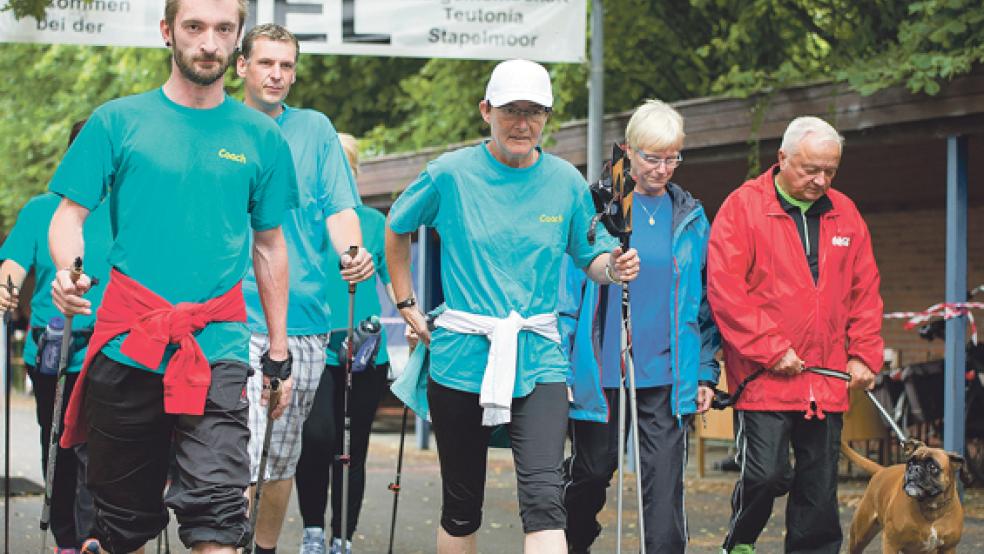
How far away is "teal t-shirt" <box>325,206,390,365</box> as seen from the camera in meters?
7.96

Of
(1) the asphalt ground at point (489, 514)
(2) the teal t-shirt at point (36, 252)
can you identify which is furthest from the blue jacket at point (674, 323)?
(1) the asphalt ground at point (489, 514)

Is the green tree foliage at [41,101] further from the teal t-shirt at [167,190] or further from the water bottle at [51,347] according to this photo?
the teal t-shirt at [167,190]

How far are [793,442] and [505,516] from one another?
4.64 metres

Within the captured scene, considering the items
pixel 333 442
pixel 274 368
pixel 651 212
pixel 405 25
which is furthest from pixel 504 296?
pixel 405 25

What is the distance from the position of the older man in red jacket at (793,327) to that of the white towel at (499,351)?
1.35m

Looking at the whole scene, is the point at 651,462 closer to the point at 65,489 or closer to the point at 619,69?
the point at 65,489

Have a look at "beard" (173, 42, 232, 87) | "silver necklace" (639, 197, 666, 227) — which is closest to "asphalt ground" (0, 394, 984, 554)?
"silver necklace" (639, 197, 666, 227)

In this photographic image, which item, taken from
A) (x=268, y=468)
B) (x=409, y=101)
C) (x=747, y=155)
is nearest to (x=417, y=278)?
(x=409, y=101)

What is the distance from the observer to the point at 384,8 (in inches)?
493

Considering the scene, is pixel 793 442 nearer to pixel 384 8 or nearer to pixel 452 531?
pixel 452 531

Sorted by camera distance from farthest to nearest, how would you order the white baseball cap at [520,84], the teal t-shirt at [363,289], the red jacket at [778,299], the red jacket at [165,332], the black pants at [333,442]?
1. the teal t-shirt at [363,289]
2. the black pants at [333,442]
3. the red jacket at [778,299]
4. the white baseball cap at [520,84]
5. the red jacket at [165,332]

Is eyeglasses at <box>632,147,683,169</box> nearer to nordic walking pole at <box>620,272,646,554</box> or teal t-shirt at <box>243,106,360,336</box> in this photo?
nordic walking pole at <box>620,272,646,554</box>

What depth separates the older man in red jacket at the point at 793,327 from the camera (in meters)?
7.08

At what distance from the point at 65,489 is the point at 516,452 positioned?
2812 millimetres
